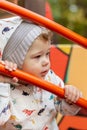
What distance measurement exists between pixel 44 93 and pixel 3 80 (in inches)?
8.1

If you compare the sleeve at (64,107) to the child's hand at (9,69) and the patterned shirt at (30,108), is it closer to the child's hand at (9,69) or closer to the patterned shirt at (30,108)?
the patterned shirt at (30,108)

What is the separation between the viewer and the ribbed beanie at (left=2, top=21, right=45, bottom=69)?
1.94 meters

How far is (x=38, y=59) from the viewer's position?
1939 mm

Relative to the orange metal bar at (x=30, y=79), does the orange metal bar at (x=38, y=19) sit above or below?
above

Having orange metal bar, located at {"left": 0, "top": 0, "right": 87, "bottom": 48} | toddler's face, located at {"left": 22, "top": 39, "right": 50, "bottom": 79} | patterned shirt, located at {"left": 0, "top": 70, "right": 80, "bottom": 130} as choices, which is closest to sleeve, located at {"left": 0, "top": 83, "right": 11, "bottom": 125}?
patterned shirt, located at {"left": 0, "top": 70, "right": 80, "bottom": 130}

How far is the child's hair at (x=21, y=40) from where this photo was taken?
76.5 inches

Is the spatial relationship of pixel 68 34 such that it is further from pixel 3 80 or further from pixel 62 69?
pixel 62 69

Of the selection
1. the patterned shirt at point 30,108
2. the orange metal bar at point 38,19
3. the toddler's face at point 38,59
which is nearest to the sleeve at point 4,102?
the patterned shirt at point 30,108

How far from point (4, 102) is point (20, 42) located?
8.2 inches

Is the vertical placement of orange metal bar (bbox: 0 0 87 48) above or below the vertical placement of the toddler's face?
above

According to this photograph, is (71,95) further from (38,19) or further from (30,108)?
(38,19)

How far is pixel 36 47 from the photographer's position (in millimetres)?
1942

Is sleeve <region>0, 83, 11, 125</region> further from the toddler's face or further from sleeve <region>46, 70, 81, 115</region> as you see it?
sleeve <region>46, 70, 81, 115</region>

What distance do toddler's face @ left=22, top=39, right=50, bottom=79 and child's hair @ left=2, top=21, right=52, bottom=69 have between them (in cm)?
2
